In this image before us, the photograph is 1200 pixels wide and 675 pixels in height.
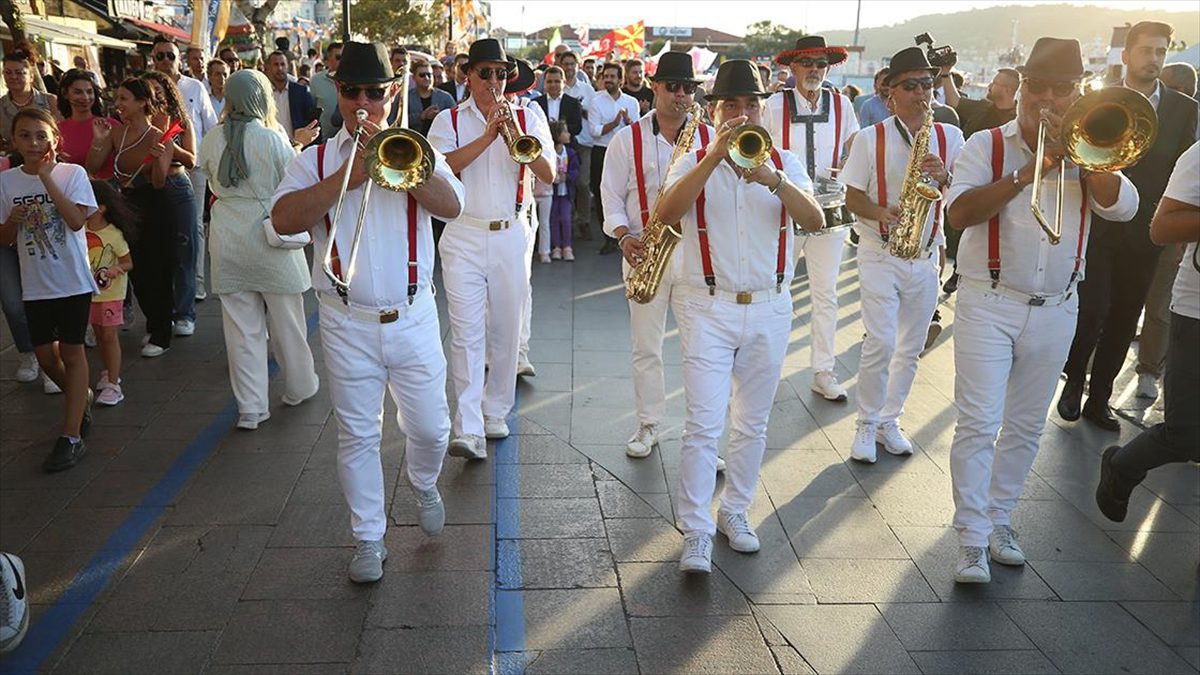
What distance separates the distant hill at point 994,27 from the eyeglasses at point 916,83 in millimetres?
112542

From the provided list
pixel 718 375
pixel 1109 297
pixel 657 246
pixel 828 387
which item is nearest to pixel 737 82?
pixel 657 246

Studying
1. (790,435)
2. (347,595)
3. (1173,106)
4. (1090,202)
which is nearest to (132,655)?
(347,595)

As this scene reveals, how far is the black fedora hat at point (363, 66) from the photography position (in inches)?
157

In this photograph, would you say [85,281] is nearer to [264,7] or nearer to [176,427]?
[176,427]

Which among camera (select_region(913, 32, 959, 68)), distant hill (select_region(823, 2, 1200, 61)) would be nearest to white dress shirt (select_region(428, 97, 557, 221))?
camera (select_region(913, 32, 959, 68))

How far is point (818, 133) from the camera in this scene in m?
6.78

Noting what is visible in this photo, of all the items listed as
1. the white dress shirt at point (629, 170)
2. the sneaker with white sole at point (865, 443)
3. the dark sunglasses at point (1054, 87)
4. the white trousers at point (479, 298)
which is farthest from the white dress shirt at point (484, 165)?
the dark sunglasses at point (1054, 87)

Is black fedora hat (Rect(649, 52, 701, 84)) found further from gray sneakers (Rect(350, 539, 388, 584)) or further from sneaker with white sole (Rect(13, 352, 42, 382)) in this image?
sneaker with white sole (Rect(13, 352, 42, 382))

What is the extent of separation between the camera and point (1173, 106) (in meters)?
6.43

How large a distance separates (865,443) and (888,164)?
165 centimetres

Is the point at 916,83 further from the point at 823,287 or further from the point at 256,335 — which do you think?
the point at 256,335

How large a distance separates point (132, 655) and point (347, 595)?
86 centimetres

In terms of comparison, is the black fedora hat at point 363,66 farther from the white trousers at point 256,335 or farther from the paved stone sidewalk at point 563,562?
the white trousers at point 256,335

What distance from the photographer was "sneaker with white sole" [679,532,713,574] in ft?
14.4
